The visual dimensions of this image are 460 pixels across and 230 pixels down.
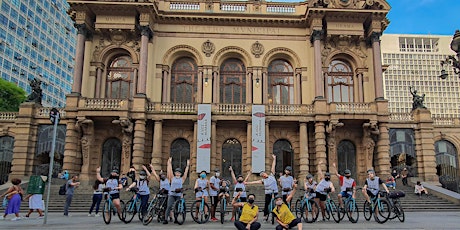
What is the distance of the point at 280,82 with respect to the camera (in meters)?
30.3

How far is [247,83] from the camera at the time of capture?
29.6 metres

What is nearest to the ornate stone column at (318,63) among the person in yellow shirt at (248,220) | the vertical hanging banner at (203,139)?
the vertical hanging banner at (203,139)

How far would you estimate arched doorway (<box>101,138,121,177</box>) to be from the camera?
28.0m

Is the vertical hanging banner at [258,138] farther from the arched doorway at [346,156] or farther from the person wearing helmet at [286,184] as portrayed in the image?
the person wearing helmet at [286,184]

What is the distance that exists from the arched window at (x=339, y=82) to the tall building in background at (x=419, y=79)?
83.6 meters

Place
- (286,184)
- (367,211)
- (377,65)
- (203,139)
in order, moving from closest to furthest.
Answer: (286,184) → (367,211) → (203,139) → (377,65)

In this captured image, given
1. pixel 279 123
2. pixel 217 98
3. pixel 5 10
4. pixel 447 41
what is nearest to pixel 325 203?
pixel 279 123

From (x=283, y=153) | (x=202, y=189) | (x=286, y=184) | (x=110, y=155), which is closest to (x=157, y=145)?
(x=110, y=155)

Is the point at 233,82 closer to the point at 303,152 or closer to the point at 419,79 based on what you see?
the point at 303,152

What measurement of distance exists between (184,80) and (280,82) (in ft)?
25.0

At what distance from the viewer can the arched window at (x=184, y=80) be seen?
1173 inches

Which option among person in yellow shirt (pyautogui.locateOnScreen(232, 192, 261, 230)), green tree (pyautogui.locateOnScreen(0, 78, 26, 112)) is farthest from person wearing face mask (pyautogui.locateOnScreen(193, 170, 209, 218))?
green tree (pyautogui.locateOnScreen(0, 78, 26, 112))

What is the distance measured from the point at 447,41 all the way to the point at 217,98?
10325 cm

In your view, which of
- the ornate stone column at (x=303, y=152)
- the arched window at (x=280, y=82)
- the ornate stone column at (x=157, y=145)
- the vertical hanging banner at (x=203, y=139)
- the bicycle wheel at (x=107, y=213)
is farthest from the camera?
the arched window at (x=280, y=82)
